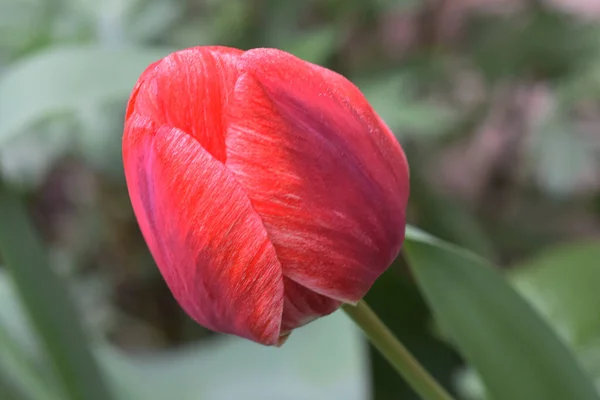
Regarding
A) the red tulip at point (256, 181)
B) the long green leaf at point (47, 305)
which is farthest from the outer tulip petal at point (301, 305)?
the long green leaf at point (47, 305)

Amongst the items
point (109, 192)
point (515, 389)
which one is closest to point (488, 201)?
point (109, 192)

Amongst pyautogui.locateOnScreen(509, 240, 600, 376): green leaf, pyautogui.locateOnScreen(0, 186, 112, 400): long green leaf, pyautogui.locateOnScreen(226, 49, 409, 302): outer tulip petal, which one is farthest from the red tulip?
pyautogui.locateOnScreen(509, 240, 600, 376): green leaf

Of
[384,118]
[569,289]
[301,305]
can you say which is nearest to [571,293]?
[569,289]

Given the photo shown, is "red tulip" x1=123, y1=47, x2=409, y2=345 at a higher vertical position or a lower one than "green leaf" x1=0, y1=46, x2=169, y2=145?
higher

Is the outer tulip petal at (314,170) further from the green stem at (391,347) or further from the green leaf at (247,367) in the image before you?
the green leaf at (247,367)

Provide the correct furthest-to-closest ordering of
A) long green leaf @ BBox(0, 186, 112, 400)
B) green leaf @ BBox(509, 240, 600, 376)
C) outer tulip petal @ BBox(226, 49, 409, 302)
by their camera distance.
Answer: green leaf @ BBox(509, 240, 600, 376)
long green leaf @ BBox(0, 186, 112, 400)
outer tulip petal @ BBox(226, 49, 409, 302)

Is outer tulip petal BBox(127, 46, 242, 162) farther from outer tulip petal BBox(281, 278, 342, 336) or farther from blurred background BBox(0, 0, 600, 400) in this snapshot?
blurred background BBox(0, 0, 600, 400)

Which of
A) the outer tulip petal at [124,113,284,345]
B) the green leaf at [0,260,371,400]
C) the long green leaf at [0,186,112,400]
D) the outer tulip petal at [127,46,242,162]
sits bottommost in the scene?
the green leaf at [0,260,371,400]

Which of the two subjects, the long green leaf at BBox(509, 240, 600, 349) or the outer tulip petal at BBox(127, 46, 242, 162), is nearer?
the outer tulip petal at BBox(127, 46, 242, 162)
